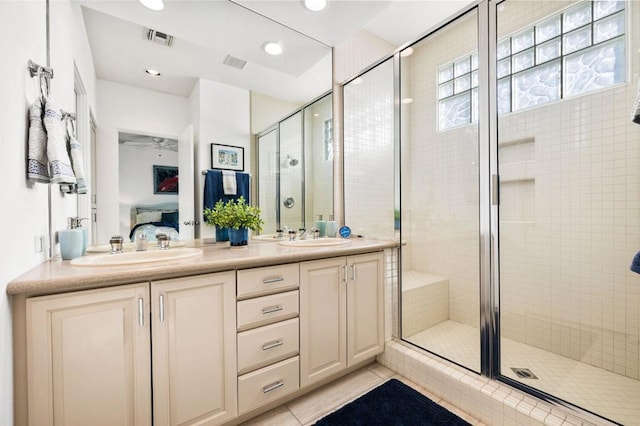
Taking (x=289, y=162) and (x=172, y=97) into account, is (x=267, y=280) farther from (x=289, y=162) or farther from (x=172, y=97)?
(x=172, y=97)

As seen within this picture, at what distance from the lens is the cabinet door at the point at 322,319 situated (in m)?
1.58

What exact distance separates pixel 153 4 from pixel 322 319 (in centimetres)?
215

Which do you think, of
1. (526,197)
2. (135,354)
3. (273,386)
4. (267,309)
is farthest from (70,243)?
(526,197)

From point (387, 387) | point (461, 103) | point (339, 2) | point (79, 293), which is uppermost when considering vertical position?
point (339, 2)

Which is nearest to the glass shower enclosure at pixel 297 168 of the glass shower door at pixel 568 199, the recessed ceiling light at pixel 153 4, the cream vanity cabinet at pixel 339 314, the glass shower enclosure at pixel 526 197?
the glass shower enclosure at pixel 526 197

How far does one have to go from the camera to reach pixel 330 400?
1654 mm

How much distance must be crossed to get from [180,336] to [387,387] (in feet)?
4.31

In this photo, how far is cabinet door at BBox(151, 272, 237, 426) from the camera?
3.77 feet

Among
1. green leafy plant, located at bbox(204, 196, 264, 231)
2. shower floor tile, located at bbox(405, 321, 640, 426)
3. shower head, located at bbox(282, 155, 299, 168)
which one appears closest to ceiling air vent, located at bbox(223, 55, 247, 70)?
shower head, located at bbox(282, 155, 299, 168)

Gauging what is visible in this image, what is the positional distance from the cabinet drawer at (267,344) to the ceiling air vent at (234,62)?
1814mm

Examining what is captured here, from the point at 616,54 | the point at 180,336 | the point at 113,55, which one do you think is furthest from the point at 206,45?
the point at 616,54

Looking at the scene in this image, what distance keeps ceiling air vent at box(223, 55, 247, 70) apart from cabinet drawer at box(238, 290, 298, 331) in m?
1.67

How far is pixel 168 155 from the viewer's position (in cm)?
177

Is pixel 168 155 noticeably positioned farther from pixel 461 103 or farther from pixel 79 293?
pixel 461 103
